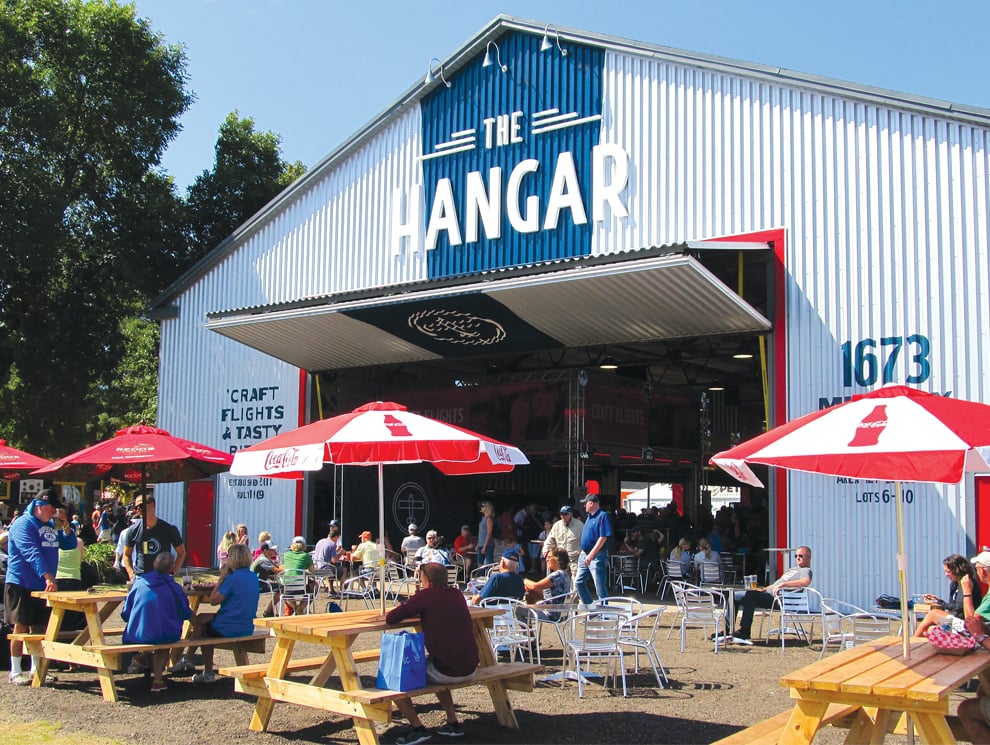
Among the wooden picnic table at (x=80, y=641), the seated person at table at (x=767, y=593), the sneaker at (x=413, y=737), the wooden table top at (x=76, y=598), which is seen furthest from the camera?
the seated person at table at (x=767, y=593)

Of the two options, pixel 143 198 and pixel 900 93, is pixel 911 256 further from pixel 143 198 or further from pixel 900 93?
pixel 143 198

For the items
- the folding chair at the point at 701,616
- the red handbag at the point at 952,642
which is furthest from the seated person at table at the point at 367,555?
the red handbag at the point at 952,642

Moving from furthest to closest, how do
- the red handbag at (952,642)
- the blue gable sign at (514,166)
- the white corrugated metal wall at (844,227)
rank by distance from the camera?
1. the blue gable sign at (514,166)
2. the white corrugated metal wall at (844,227)
3. the red handbag at (952,642)

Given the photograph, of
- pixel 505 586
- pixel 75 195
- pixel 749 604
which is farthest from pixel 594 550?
pixel 75 195

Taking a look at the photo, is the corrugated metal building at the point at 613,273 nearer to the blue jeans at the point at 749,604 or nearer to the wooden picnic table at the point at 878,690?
the blue jeans at the point at 749,604

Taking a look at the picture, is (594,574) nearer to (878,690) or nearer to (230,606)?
(230,606)

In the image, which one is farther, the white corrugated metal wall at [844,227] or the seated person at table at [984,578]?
the white corrugated metal wall at [844,227]

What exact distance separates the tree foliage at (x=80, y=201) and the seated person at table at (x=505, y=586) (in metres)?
18.2

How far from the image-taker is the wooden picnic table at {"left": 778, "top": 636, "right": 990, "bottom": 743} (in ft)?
15.7

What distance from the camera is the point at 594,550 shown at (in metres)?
11.9

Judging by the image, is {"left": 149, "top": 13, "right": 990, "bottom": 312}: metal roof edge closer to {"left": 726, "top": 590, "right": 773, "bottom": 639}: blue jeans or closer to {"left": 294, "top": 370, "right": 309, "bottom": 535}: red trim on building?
{"left": 294, "top": 370, "right": 309, "bottom": 535}: red trim on building

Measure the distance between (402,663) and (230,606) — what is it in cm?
274

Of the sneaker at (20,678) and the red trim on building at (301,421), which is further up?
the red trim on building at (301,421)

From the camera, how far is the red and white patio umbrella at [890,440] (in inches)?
210
